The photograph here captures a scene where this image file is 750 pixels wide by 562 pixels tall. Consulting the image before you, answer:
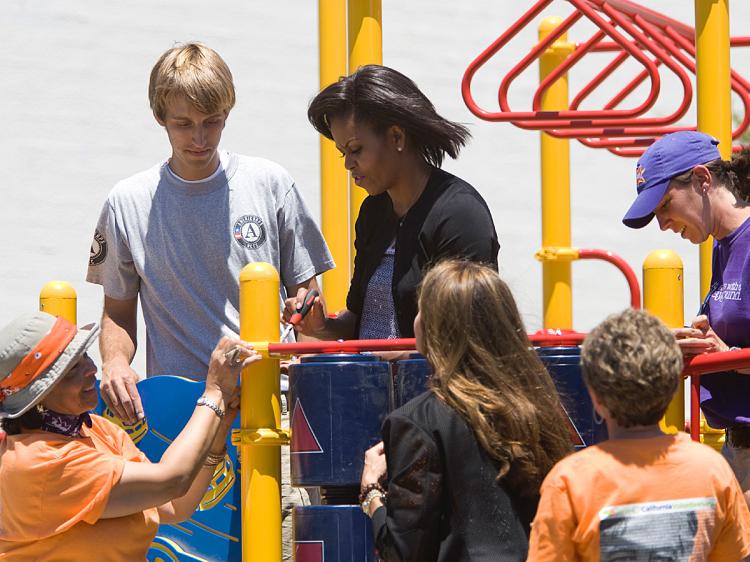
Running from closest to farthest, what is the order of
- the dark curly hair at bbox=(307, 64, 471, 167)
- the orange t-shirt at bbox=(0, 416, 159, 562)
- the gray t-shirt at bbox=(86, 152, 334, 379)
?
the orange t-shirt at bbox=(0, 416, 159, 562)
the dark curly hair at bbox=(307, 64, 471, 167)
the gray t-shirt at bbox=(86, 152, 334, 379)

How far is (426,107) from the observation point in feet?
12.6

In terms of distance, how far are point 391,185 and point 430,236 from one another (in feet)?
0.92

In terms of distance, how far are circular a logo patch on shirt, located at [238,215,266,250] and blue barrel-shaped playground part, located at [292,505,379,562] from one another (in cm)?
90

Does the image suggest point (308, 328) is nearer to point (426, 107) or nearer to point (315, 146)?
point (426, 107)

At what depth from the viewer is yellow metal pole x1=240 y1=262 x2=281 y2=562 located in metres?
3.63

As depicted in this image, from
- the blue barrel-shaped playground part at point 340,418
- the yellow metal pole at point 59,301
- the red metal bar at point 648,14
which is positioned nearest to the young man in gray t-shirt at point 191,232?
the yellow metal pole at point 59,301

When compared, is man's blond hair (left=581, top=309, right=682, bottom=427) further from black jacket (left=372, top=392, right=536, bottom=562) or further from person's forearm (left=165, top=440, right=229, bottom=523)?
person's forearm (left=165, top=440, right=229, bottom=523)

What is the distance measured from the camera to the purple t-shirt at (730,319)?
11.4 feet

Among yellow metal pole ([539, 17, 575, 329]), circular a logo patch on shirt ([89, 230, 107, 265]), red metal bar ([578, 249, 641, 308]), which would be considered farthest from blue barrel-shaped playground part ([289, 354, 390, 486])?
yellow metal pole ([539, 17, 575, 329])

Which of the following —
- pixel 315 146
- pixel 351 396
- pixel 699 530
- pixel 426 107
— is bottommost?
pixel 699 530

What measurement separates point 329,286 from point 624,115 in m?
1.37

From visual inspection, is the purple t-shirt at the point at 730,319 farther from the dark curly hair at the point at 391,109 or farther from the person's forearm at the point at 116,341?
the person's forearm at the point at 116,341

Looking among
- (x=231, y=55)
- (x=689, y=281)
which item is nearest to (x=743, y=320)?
(x=231, y=55)

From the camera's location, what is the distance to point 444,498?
113 inches
